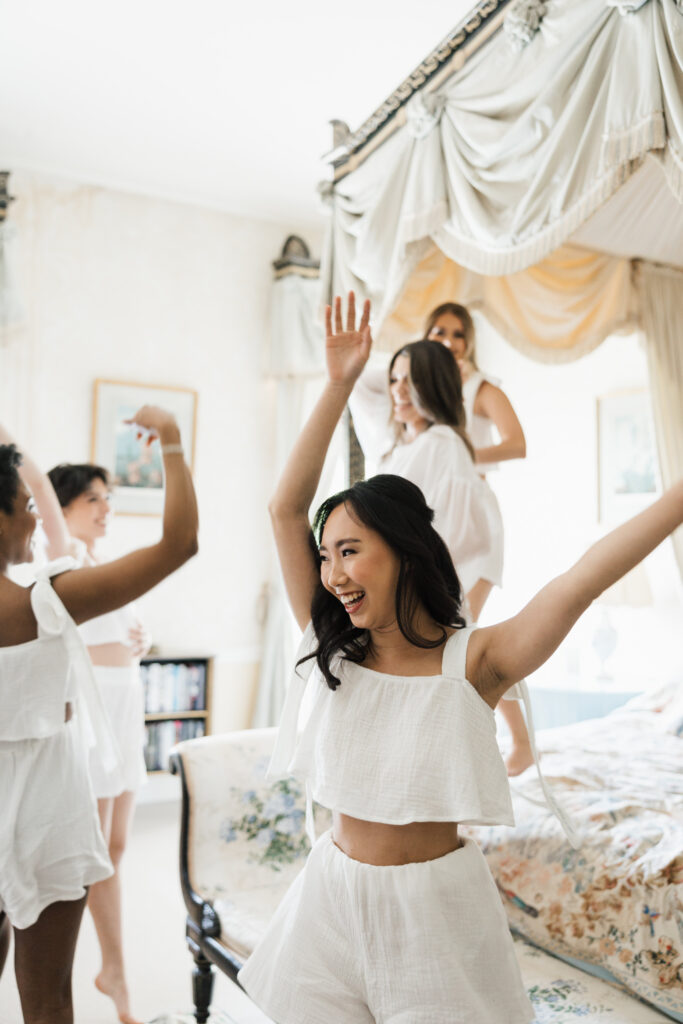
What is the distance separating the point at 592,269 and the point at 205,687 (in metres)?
2.92

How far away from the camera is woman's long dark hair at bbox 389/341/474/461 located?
6.95 feet

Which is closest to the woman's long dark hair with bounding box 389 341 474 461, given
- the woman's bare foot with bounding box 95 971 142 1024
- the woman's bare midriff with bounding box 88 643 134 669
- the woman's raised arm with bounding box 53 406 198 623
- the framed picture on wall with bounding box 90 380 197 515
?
the woman's raised arm with bounding box 53 406 198 623

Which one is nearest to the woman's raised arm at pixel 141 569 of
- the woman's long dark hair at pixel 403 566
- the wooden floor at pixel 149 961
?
the woman's long dark hair at pixel 403 566

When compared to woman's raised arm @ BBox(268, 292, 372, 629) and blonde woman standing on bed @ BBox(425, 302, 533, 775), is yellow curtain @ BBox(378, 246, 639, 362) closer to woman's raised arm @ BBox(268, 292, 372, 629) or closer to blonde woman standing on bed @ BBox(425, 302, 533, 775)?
blonde woman standing on bed @ BBox(425, 302, 533, 775)

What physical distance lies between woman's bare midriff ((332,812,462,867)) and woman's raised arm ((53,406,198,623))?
539 millimetres

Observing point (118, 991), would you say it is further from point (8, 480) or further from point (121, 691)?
point (8, 480)

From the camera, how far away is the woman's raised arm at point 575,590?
115 centimetres

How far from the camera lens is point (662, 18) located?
177 cm

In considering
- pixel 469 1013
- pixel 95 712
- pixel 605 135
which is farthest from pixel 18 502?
pixel 605 135

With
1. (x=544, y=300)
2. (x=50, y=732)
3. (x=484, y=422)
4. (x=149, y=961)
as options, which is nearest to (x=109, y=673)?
(x=149, y=961)

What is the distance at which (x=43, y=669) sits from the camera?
1568 millimetres

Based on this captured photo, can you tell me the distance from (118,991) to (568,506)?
3097 mm

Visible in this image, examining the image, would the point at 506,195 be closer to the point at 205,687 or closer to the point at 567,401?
the point at 567,401

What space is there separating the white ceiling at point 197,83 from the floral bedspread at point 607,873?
9.23 ft
